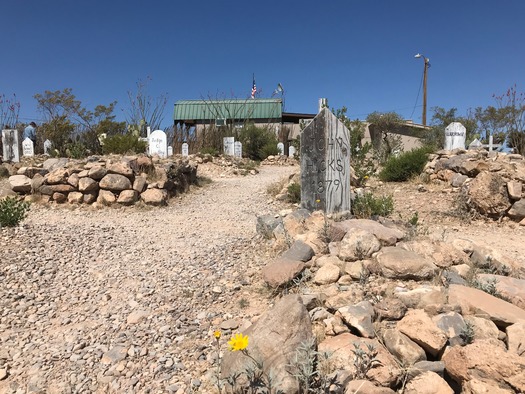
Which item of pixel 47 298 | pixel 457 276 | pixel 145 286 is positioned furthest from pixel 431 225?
pixel 47 298

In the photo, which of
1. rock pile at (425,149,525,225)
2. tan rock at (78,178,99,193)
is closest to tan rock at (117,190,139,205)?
tan rock at (78,178,99,193)

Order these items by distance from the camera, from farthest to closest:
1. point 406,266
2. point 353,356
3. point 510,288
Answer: point 406,266 → point 510,288 → point 353,356

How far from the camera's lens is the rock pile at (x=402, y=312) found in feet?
6.54

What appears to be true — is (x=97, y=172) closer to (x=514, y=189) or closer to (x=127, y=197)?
(x=127, y=197)

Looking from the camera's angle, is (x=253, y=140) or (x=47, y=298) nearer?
(x=47, y=298)

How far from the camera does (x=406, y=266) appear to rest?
10.4ft

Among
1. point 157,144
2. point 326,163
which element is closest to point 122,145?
point 157,144

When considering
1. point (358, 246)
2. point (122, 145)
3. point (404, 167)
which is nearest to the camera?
point (358, 246)

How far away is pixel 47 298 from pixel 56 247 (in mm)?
1424

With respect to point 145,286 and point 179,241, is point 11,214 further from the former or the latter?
point 145,286

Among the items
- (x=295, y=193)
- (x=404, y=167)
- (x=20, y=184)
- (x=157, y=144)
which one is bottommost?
(x=295, y=193)

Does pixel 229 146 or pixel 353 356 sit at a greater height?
pixel 229 146

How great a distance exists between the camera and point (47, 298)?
151 inches

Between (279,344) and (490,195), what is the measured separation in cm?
619
